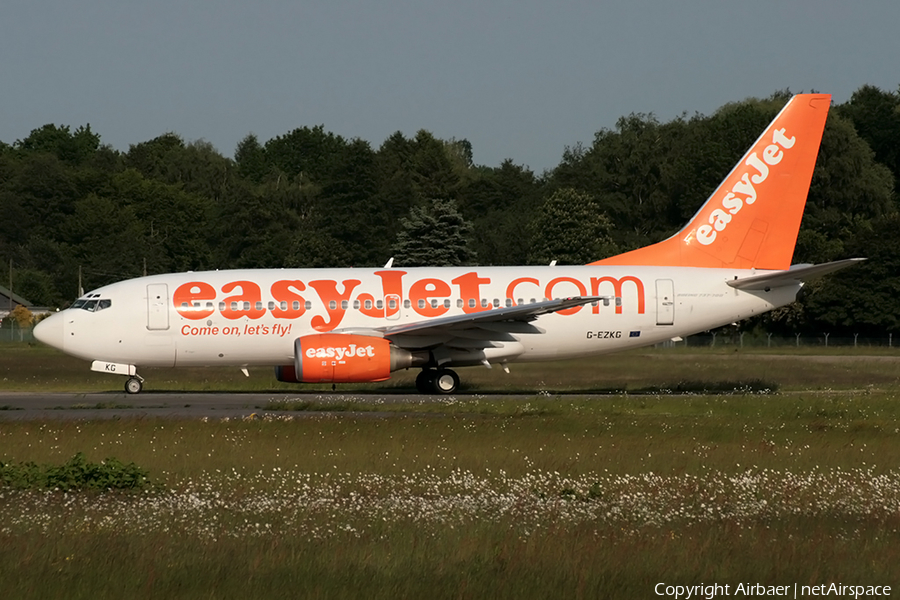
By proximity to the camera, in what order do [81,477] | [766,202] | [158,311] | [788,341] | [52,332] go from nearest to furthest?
[81,477] < [158,311] < [52,332] < [766,202] < [788,341]

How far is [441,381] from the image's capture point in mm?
27781

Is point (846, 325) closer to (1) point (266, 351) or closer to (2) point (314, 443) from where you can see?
(1) point (266, 351)

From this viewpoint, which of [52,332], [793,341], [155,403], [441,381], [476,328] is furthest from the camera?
[793,341]

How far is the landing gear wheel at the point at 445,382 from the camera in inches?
1093

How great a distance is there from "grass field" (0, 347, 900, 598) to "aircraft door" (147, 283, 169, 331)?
24.4ft

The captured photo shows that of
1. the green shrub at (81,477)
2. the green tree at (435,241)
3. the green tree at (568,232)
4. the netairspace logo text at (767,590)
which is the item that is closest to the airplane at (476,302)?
the green shrub at (81,477)

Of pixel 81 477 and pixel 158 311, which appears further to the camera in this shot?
pixel 158 311

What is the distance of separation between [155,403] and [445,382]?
22.9ft

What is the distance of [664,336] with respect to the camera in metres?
28.1

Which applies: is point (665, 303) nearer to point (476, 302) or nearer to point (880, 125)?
point (476, 302)

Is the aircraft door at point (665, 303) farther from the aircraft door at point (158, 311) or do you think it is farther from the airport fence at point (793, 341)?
the airport fence at point (793, 341)

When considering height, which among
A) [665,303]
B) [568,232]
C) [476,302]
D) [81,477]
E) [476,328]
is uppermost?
[568,232]

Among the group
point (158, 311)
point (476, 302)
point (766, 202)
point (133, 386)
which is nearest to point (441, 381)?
point (476, 302)

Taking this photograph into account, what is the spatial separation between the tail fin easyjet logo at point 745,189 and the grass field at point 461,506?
8.07m
